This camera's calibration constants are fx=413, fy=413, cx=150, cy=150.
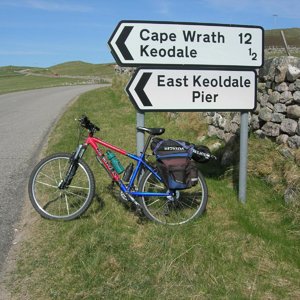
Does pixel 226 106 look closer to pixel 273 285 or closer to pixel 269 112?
pixel 269 112

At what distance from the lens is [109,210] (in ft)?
16.9

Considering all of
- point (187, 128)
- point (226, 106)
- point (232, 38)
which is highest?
point (232, 38)

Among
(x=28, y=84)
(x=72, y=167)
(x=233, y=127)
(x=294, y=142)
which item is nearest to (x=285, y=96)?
(x=294, y=142)

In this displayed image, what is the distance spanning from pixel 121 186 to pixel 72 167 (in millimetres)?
647

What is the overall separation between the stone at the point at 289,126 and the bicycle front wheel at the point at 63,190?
300 cm

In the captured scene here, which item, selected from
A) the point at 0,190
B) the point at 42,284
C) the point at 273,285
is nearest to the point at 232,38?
the point at 273,285

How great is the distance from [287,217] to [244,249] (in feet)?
3.51

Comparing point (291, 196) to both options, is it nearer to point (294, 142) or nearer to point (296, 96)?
point (294, 142)

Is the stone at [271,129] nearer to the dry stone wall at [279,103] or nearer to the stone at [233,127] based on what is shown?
the dry stone wall at [279,103]

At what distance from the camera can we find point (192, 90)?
5.00m

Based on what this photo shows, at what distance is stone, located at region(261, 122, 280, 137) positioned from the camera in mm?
6375

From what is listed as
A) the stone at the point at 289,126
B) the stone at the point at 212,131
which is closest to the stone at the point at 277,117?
the stone at the point at 289,126

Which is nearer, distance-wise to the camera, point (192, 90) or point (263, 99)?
point (192, 90)

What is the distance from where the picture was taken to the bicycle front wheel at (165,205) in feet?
15.8
